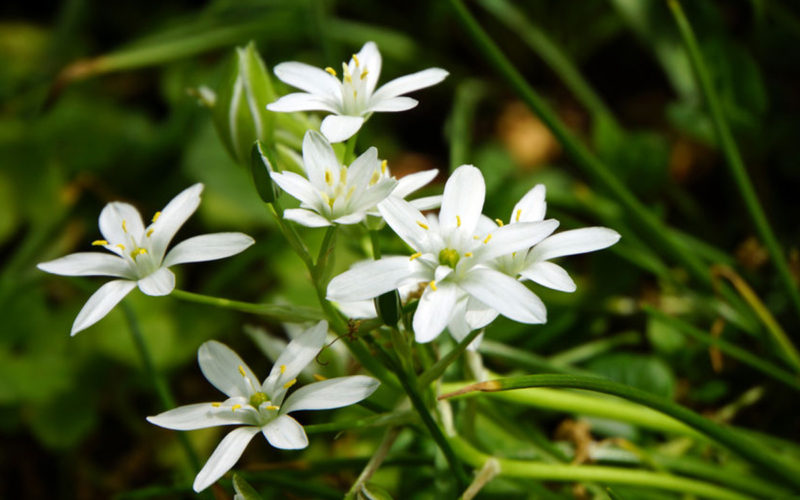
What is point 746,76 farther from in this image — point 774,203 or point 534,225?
point 534,225

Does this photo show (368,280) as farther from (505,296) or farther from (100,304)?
(100,304)

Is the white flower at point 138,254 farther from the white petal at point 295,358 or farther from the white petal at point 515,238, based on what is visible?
the white petal at point 515,238

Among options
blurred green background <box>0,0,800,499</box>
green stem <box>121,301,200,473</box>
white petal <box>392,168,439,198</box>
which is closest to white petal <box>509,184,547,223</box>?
white petal <box>392,168,439,198</box>

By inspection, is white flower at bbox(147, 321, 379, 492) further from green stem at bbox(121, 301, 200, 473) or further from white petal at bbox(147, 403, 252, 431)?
green stem at bbox(121, 301, 200, 473)

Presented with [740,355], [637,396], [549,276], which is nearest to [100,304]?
[549,276]

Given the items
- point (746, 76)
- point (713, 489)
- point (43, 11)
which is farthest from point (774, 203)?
point (43, 11)

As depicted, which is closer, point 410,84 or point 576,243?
point 576,243
